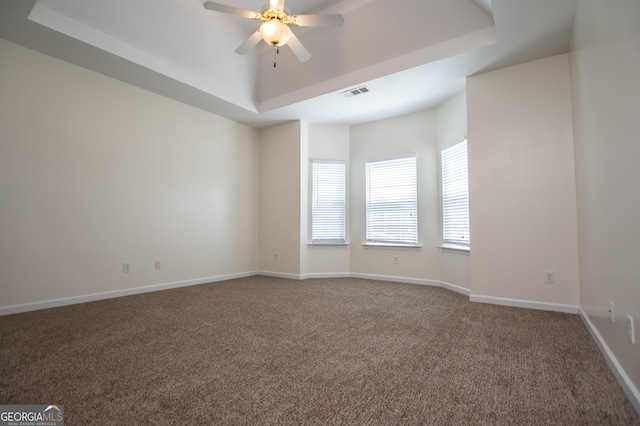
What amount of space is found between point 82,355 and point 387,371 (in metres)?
2.09

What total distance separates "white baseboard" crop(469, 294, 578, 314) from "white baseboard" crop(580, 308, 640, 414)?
0.70 m

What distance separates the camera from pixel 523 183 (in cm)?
338

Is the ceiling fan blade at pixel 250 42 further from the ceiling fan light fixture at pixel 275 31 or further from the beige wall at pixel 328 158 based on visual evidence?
the beige wall at pixel 328 158

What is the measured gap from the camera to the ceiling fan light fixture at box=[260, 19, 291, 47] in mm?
2783

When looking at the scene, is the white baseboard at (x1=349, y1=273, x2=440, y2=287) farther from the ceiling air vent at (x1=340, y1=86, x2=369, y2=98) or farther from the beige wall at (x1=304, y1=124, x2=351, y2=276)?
the ceiling air vent at (x1=340, y1=86, x2=369, y2=98)

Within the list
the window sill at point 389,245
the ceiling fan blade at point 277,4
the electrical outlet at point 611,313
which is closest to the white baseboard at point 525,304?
the window sill at point 389,245

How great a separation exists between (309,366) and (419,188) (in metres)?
3.76

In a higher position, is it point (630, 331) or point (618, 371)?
point (630, 331)

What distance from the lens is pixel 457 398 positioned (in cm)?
153

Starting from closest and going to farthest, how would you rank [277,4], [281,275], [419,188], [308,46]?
1. [277,4]
2. [308,46]
3. [419,188]
4. [281,275]

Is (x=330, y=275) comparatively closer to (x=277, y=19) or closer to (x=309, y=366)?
(x=309, y=366)

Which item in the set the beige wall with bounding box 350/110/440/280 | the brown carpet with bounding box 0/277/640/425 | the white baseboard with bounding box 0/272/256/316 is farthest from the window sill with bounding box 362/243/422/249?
the white baseboard with bounding box 0/272/256/316

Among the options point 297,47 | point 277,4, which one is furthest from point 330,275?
point 277,4

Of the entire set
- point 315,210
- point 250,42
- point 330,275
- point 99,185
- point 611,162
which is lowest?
point 330,275
